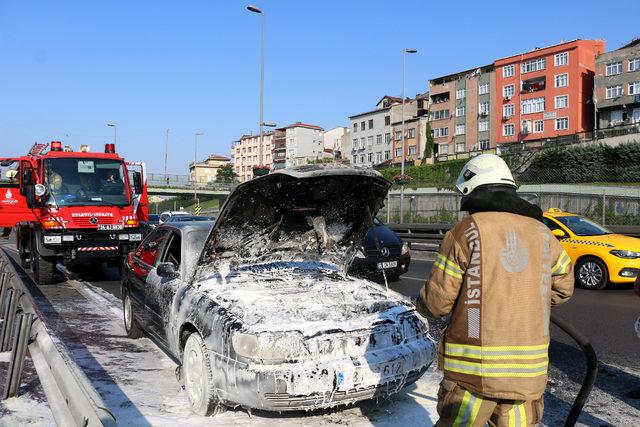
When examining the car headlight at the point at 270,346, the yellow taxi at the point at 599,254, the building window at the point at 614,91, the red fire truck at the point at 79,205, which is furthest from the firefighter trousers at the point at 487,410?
the building window at the point at 614,91

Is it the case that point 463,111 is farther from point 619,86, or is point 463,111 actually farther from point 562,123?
point 619,86

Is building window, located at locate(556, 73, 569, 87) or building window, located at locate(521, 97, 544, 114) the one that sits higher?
building window, located at locate(556, 73, 569, 87)

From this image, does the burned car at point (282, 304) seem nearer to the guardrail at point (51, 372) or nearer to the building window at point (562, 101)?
the guardrail at point (51, 372)

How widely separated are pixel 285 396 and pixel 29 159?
33.8 ft

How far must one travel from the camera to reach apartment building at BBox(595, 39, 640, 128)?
5844cm

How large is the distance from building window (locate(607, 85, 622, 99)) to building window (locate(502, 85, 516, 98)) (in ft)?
39.0

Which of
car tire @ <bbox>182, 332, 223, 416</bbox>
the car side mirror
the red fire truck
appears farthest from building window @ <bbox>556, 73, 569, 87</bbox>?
car tire @ <bbox>182, 332, 223, 416</bbox>

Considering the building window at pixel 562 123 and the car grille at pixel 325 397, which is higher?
the building window at pixel 562 123

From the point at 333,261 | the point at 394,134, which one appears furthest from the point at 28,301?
the point at 394,134

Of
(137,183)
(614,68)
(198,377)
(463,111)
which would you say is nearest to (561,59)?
(614,68)

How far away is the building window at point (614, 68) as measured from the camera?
60.0m

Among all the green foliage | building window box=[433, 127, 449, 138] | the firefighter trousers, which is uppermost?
building window box=[433, 127, 449, 138]

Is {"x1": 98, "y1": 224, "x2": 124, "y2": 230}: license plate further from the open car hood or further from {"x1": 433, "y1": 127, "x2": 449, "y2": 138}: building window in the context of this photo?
{"x1": 433, "y1": 127, "x2": 449, "y2": 138}: building window

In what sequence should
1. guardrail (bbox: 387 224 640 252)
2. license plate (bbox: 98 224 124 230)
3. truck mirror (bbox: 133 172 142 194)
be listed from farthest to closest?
1. guardrail (bbox: 387 224 640 252)
2. truck mirror (bbox: 133 172 142 194)
3. license plate (bbox: 98 224 124 230)
